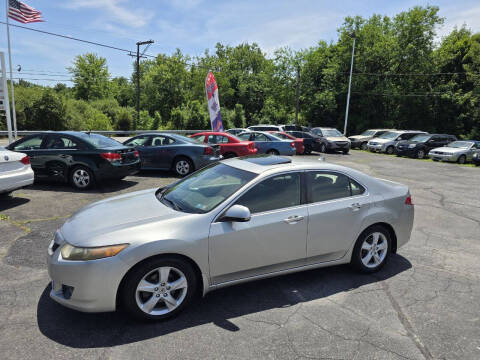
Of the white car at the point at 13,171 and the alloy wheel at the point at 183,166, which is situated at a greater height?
the white car at the point at 13,171

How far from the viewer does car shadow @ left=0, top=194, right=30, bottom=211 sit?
6.93 metres

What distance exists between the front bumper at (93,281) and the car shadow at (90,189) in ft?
19.5

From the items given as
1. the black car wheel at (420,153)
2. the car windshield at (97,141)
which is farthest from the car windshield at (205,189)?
the black car wheel at (420,153)

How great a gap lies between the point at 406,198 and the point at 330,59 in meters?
44.0

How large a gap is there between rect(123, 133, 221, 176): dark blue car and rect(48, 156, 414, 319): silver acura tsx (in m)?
6.49

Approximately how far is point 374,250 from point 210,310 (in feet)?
7.29

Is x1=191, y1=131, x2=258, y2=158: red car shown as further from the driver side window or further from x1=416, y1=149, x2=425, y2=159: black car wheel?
x1=416, y1=149, x2=425, y2=159: black car wheel

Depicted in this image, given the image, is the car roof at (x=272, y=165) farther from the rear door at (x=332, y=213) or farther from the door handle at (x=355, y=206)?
the door handle at (x=355, y=206)

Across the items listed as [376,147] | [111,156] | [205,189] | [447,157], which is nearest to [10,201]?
[111,156]

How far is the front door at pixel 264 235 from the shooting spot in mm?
3325

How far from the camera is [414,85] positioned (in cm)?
4056

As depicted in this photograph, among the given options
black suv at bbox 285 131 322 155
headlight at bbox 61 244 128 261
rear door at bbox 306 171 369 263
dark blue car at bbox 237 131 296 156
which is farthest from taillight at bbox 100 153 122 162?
black suv at bbox 285 131 322 155

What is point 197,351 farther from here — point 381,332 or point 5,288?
point 5,288

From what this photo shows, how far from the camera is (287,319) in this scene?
3266 millimetres
